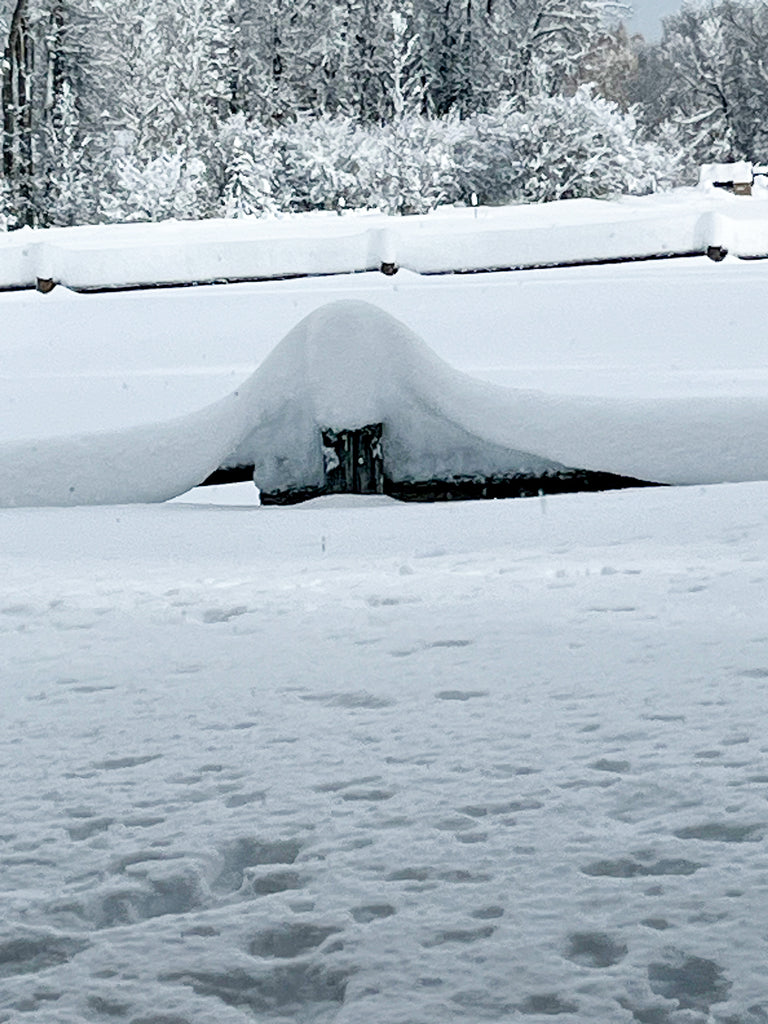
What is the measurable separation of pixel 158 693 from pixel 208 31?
97.4 ft

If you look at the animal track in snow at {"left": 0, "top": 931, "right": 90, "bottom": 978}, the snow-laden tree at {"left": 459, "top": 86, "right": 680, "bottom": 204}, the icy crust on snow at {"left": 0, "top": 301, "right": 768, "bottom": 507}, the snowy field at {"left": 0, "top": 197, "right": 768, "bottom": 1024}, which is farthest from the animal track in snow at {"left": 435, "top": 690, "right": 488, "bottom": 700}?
the snow-laden tree at {"left": 459, "top": 86, "right": 680, "bottom": 204}

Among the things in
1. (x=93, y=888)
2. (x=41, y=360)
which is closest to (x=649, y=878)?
(x=93, y=888)

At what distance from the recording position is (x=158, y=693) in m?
2.00

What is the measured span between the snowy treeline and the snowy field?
19.5 meters

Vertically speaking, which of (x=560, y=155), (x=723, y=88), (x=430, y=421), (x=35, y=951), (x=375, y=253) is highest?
(x=723, y=88)

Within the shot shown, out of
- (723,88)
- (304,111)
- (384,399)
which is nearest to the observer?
(384,399)

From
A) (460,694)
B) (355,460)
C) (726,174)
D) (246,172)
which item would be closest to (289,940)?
(460,694)

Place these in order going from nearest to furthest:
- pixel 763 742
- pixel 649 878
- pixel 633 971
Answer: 1. pixel 633 971
2. pixel 649 878
3. pixel 763 742

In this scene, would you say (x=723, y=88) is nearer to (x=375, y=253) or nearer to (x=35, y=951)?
(x=375, y=253)

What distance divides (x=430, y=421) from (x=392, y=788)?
80.4 inches

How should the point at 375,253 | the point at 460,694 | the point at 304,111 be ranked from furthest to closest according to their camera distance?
the point at 304,111, the point at 375,253, the point at 460,694

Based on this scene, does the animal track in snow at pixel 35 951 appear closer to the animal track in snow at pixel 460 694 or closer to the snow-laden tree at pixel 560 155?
the animal track in snow at pixel 460 694

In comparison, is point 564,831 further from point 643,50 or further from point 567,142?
point 643,50

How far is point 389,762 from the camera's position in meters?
1.67
